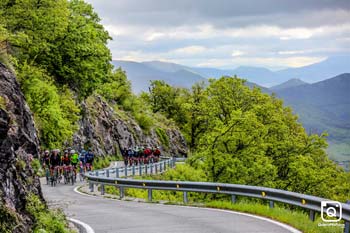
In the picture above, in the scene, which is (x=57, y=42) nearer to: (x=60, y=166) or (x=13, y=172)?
(x=60, y=166)

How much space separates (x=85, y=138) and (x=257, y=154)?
1638 cm

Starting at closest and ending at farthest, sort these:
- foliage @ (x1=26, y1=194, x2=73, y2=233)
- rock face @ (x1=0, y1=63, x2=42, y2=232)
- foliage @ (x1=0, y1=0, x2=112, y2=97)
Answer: rock face @ (x1=0, y1=63, x2=42, y2=232), foliage @ (x1=26, y1=194, x2=73, y2=233), foliage @ (x1=0, y1=0, x2=112, y2=97)

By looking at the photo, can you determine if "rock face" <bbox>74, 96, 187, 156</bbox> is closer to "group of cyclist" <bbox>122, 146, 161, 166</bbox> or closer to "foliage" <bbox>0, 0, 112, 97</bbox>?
"foliage" <bbox>0, 0, 112, 97</bbox>

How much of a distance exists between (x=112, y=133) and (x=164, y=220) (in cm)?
4388

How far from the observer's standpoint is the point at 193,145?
76.1m

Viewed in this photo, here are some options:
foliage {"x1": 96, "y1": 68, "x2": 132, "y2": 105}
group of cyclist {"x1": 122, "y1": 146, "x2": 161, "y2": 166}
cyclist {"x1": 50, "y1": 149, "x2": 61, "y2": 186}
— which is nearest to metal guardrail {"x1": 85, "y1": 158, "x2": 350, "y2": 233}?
cyclist {"x1": 50, "y1": 149, "x2": 61, "y2": 186}

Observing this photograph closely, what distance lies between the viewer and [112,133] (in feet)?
186

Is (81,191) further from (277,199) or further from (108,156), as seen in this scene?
(108,156)

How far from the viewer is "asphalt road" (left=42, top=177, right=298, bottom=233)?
11.6 meters

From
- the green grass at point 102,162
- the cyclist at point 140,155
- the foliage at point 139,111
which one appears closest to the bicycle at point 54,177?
the green grass at point 102,162

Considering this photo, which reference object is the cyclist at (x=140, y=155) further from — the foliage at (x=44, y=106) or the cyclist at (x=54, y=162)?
the cyclist at (x=54, y=162)

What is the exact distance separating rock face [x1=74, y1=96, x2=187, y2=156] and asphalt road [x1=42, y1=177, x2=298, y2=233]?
29893 millimetres

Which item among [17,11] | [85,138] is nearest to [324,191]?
[85,138]

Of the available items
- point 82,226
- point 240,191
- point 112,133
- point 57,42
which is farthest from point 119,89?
point 82,226
